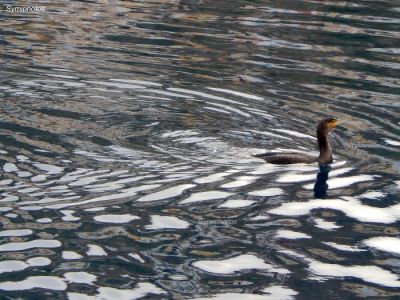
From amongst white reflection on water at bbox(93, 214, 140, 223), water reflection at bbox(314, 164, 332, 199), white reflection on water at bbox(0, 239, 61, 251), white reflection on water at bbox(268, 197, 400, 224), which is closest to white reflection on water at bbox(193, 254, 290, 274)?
white reflection on water at bbox(93, 214, 140, 223)

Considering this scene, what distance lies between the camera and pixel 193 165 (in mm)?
12930

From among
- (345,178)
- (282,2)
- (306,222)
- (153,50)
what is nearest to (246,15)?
(282,2)

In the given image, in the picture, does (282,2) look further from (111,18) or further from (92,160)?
(92,160)

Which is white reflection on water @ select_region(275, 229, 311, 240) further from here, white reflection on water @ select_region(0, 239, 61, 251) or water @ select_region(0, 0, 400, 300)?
white reflection on water @ select_region(0, 239, 61, 251)

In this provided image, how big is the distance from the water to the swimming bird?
0.36 feet

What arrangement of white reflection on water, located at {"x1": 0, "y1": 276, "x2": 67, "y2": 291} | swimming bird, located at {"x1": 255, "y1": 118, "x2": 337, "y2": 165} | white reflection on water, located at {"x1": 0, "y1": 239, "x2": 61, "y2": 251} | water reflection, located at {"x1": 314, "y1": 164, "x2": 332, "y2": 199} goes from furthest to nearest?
swimming bird, located at {"x1": 255, "y1": 118, "x2": 337, "y2": 165}, water reflection, located at {"x1": 314, "y1": 164, "x2": 332, "y2": 199}, white reflection on water, located at {"x1": 0, "y1": 239, "x2": 61, "y2": 251}, white reflection on water, located at {"x1": 0, "y1": 276, "x2": 67, "y2": 291}

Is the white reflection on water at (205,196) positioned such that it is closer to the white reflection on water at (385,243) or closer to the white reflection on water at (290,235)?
the white reflection on water at (290,235)

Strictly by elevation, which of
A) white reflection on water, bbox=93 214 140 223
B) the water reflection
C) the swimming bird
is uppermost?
the swimming bird

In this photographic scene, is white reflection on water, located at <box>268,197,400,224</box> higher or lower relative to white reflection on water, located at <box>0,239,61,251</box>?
higher

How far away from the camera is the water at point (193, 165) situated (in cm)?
1012

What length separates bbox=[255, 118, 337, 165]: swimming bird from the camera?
13180mm

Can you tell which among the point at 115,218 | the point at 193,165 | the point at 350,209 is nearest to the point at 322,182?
the point at 350,209

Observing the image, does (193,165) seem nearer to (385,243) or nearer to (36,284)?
(385,243)

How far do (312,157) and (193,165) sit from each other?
1.48 m
